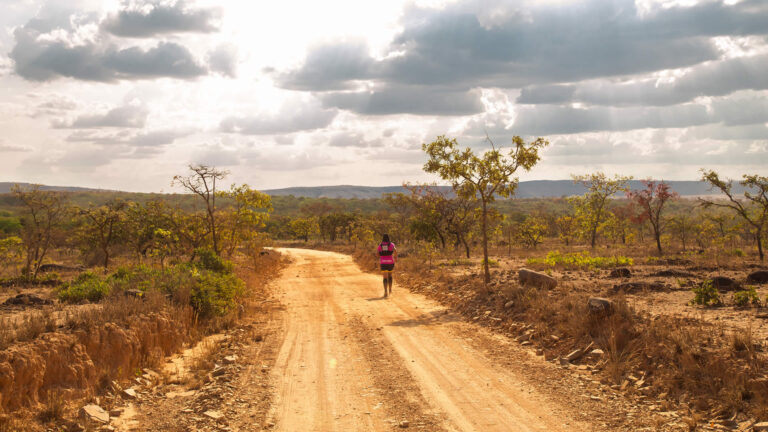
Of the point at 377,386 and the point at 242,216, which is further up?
the point at 242,216

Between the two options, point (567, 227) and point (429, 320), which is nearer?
point (429, 320)

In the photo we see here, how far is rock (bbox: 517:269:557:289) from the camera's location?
1336cm

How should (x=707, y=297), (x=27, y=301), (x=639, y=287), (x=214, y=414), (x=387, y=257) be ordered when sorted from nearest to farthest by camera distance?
(x=214, y=414), (x=707, y=297), (x=27, y=301), (x=639, y=287), (x=387, y=257)

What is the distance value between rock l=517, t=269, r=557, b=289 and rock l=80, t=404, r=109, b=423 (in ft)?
33.2

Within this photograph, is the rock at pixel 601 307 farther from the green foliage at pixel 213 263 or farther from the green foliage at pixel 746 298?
the green foliage at pixel 213 263

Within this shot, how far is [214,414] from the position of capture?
21.8 feet

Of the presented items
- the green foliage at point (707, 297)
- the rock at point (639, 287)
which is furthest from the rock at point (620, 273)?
the green foliage at point (707, 297)

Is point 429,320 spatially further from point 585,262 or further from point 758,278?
point 585,262

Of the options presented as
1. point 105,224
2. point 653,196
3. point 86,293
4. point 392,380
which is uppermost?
point 653,196

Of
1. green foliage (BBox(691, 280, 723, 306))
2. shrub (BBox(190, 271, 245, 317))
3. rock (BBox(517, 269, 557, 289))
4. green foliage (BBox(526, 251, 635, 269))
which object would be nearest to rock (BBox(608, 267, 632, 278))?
green foliage (BBox(526, 251, 635, 269))

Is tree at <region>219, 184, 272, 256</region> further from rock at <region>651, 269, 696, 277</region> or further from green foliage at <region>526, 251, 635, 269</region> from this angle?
rock at <region>651, 269, 696, 277</region>

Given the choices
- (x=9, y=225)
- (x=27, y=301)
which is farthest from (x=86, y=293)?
(x=9, y=225)

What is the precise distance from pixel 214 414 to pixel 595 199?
3527 cm

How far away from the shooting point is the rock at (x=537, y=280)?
526 inches
